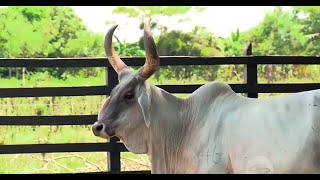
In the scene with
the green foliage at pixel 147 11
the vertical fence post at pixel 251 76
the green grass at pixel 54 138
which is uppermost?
the green foliage at pixel 147 11

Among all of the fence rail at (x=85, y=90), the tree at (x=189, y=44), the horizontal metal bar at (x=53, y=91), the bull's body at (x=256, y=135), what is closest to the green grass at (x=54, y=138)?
the fence rail at (x=85, y=90)

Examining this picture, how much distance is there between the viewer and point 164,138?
4020 mm

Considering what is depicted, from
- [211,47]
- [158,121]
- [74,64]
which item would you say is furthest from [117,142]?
[211,47]

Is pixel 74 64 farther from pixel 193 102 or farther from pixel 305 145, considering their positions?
pixel 305 145

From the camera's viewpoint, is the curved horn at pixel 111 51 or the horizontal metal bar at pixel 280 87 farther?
the horizontal metal bar at pixel 280 87

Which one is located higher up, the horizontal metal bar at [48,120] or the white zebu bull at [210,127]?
the white zebu bull at [210,127]

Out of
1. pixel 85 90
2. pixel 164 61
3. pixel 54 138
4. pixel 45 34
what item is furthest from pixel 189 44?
pixel 85 90

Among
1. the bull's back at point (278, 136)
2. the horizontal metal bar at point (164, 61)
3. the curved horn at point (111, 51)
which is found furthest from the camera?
the horizontal metal bar at point (164, 61)

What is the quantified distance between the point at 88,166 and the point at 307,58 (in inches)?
124

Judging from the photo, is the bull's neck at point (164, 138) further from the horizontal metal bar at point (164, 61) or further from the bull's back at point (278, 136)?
the horizontal metal bar at point (164, 61)

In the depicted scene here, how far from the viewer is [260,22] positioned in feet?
55.9

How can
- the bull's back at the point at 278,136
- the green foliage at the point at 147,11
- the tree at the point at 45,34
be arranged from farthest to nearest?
the green foliage at the point at 147,11 → the tree at the point at 45,34 → the bull's back at the point at 278,136

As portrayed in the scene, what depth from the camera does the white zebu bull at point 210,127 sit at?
3477 millimetres

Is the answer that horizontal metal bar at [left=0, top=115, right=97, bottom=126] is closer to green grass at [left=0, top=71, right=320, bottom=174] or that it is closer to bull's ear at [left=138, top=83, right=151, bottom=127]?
green grass at [left=0, top=71, right=320, bottom=174]
